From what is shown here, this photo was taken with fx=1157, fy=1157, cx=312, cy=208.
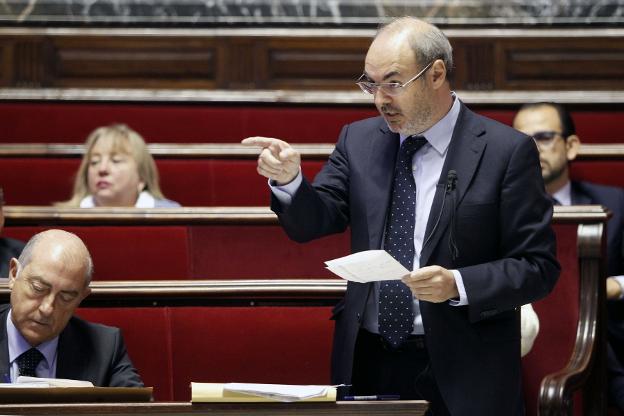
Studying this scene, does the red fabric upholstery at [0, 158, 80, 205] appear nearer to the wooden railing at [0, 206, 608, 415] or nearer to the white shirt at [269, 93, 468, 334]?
the wooden railing at [0, 206, 608, 415]

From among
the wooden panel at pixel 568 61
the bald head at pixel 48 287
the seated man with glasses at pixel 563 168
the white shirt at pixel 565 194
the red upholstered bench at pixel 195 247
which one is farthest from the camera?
the wooden panel at pixel 568 61

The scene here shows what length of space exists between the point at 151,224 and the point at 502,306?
44cm

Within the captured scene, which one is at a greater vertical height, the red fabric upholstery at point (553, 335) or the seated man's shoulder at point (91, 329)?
the seated man's shoulder at point (91, 329)

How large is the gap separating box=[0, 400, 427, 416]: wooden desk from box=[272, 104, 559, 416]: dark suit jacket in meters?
0.10

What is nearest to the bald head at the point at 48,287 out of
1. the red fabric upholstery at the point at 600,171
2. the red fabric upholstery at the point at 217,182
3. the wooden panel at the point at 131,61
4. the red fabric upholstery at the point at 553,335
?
the red fabric upholstery at the point at 553,335

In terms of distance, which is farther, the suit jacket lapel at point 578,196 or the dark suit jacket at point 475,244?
the suit jacket lapel at point 578,196

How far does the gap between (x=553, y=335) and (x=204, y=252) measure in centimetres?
33

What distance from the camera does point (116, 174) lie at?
136 centimetres

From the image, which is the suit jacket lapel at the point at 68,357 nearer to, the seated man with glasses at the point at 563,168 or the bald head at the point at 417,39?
the bald head at the point at 417,39

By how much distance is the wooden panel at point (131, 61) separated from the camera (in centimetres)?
172


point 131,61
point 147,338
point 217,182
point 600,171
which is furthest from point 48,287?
point 131,61

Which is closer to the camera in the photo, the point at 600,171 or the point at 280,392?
the point at 280,392

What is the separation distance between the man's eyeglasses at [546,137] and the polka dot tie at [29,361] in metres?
0.66

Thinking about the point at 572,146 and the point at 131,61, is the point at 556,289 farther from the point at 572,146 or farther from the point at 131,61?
the point at 131,61
